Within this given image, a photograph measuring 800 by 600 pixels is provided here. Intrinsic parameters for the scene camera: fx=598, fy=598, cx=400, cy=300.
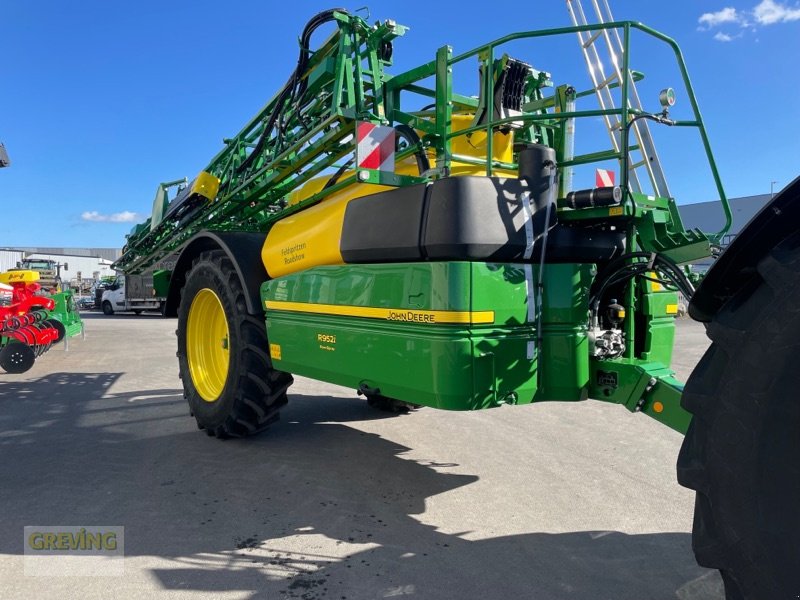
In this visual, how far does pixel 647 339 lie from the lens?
3.39 m

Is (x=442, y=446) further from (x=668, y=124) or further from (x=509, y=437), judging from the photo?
(x=668, y=124)

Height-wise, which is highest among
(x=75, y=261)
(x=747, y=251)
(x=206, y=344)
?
(x=75, y=261)

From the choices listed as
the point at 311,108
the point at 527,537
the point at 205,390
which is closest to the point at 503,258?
the point at 527,537

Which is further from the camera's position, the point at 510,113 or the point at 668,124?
the point at 510,113

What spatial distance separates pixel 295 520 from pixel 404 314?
1413 mm

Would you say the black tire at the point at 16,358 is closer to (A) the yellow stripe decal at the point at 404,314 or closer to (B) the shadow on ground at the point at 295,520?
(B) the shadow on ground at the point at 295,520

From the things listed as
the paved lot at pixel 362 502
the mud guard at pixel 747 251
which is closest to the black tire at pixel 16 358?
the paved lot at pixel 362 502

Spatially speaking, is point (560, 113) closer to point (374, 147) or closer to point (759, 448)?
point (374, 147)

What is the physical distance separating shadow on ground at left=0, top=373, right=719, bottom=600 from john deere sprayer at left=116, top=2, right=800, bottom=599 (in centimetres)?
69

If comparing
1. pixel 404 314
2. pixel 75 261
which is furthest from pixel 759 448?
pixel 75 261

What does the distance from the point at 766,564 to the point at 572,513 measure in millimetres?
1919

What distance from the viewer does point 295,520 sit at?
349 cm

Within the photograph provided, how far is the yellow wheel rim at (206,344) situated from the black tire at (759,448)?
4465 millimetres

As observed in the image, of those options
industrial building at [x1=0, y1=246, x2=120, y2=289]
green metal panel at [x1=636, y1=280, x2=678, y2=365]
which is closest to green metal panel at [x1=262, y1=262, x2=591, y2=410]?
green metal panel at [x1=636, y1=280, x2=678, y2=365]
